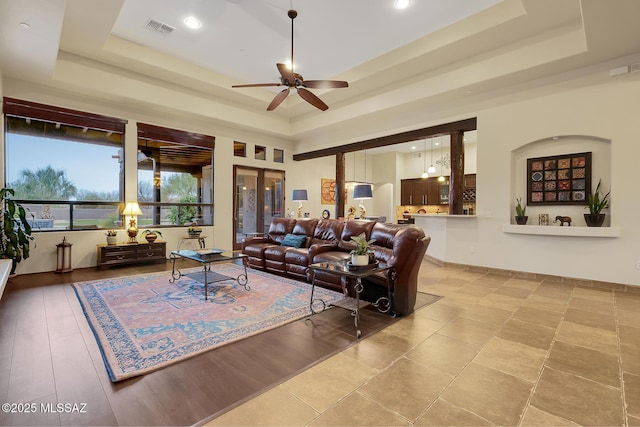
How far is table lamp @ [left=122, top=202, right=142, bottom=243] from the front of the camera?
6184 mm

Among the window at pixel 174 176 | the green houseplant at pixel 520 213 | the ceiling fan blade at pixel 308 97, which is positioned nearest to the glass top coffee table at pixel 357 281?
the ceiling fan blade at pixel 308 97

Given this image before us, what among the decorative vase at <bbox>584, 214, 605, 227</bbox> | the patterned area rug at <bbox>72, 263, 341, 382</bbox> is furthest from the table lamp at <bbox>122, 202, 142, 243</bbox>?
the decorative vase at <bbox>584, 214, 605, 227</bbox>

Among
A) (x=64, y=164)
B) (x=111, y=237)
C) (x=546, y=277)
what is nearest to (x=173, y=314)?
(x=111, y=237)

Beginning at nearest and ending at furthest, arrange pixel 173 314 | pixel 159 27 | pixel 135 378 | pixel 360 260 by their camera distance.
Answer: pixel 135 378, pixel 360 260, pixel 173 314, pixel 159 27

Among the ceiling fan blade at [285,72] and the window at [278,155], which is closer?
the ceiling fan blade at [285,72]

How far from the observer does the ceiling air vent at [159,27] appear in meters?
4.63

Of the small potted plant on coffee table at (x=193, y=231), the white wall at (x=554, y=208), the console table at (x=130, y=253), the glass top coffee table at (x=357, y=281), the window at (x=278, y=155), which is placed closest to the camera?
the glass top coffee table at (x=357, y=281)

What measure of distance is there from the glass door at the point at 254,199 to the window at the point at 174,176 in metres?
0.83

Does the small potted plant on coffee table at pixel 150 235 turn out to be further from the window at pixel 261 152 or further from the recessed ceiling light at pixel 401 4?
the recessed ceiling light at pixel 401 4

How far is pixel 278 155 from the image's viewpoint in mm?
9562

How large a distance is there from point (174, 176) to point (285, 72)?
4533 millimetres

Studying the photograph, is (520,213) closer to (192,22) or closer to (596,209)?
(596,209)

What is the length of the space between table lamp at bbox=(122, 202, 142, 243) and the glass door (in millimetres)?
2527

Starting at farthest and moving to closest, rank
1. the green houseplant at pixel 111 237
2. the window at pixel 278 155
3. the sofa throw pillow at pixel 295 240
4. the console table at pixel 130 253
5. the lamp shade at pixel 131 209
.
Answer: the window at pixel 278 155 < the lamp shade at pixel 131 209 < the green houseplant at pixel 111 237 < the console table at pixel 130 253 < the sofa throw pillow at pixel 295 240
